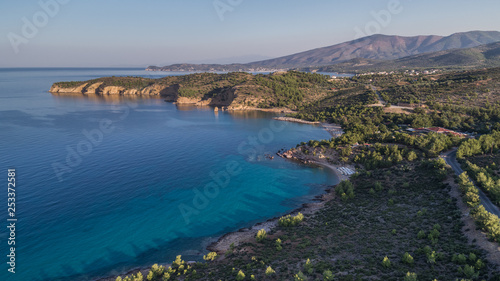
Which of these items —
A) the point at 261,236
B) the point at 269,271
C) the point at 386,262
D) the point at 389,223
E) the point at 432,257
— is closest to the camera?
the point at 432,257

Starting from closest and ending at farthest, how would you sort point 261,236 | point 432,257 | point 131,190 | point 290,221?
point 432,257 → point 261,236 → point 290,221 → point 131,190

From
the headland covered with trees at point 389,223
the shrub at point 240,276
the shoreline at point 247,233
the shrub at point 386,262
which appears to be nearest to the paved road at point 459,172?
the headland covered with trees at point 389,223

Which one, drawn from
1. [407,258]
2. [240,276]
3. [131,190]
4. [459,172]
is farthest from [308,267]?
[459,172]

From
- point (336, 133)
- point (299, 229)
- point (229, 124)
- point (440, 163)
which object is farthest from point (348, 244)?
point (229, 124)

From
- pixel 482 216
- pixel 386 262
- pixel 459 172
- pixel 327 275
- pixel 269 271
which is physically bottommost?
pixel 459 172

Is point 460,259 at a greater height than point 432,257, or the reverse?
point 460,259

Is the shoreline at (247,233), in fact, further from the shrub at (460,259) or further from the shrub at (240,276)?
the shrub at (460,259)

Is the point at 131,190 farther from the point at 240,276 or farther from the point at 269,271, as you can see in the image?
the point at 269,271
